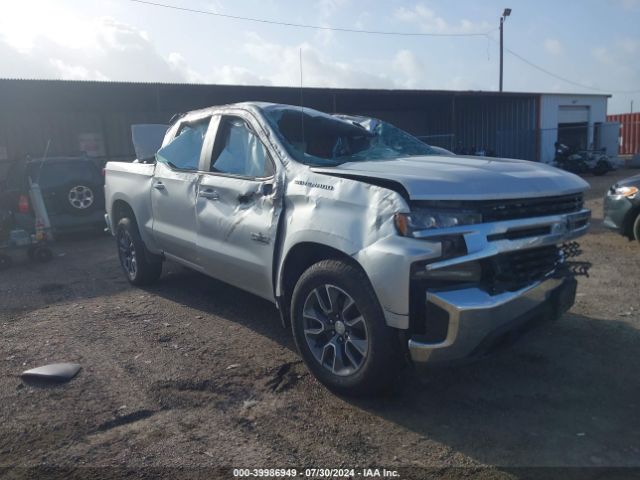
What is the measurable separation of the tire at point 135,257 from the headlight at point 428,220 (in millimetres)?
3936

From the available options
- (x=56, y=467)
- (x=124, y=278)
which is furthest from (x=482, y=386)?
(x=124, y=278)

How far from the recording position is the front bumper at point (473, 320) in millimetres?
3062

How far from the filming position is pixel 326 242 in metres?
3.54

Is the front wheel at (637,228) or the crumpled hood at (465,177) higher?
the crumpled hood at (465,177)

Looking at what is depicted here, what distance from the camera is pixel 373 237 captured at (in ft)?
10.7

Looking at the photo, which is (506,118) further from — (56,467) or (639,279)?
(56,467)

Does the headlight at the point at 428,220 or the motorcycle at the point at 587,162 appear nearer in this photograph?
the headlight at the point at 428,220

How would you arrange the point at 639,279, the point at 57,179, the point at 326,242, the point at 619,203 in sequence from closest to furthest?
the point at 326,242 → the point at 639,279 → the point at 619,203 → the point at 57,179

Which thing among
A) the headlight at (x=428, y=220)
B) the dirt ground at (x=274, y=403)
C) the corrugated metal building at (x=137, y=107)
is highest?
the corrugated metal building at (x=137, y=107)

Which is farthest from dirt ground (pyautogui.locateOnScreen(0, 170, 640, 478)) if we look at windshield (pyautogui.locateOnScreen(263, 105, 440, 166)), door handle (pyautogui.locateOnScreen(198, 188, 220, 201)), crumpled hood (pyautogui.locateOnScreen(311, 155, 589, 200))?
windshield (pyautogui.locateOnScreen(263, 105, 440, 166))

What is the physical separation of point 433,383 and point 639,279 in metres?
3.75

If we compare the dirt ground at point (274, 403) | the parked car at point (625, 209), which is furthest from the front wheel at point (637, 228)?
the dirt ground at point (274, 403)

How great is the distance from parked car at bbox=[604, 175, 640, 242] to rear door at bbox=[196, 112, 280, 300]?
19.3 feet

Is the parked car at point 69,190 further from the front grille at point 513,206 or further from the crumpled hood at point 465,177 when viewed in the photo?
the front grille at point 513,206
